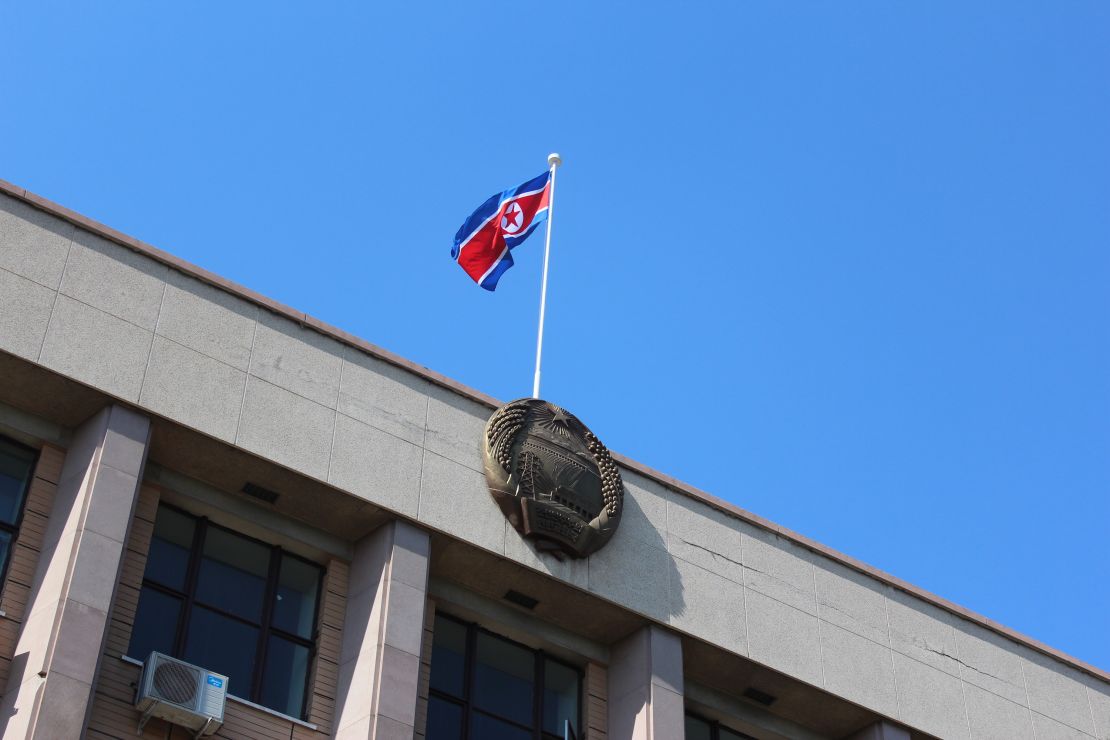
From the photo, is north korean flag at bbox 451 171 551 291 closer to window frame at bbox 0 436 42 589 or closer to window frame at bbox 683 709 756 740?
window frame at bbox 683 709 756 740

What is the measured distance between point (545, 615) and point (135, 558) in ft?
23.4

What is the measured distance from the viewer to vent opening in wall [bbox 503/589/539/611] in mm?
29094

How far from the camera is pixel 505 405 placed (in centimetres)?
2959

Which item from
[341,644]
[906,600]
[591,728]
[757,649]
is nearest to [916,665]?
[906,600]

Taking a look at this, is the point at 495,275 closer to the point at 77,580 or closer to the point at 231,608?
the point at 231,608

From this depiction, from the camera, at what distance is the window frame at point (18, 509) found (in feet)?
81.0

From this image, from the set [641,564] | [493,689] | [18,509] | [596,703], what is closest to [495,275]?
[641,564]

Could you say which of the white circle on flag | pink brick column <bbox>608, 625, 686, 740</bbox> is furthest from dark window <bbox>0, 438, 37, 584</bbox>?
the white circle on flag

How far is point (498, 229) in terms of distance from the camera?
33344 mm

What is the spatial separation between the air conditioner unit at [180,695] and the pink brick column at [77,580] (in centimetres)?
84

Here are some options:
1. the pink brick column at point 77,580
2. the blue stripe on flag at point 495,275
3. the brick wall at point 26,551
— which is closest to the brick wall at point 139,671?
the pink brick column at point 77,580

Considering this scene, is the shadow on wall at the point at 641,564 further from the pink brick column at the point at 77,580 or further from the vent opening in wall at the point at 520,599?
the pink brick column at the point at 77,580

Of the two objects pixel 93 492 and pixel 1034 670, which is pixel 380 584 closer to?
pixel 93 492

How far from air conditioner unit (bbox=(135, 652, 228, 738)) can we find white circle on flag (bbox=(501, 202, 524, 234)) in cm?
1181
